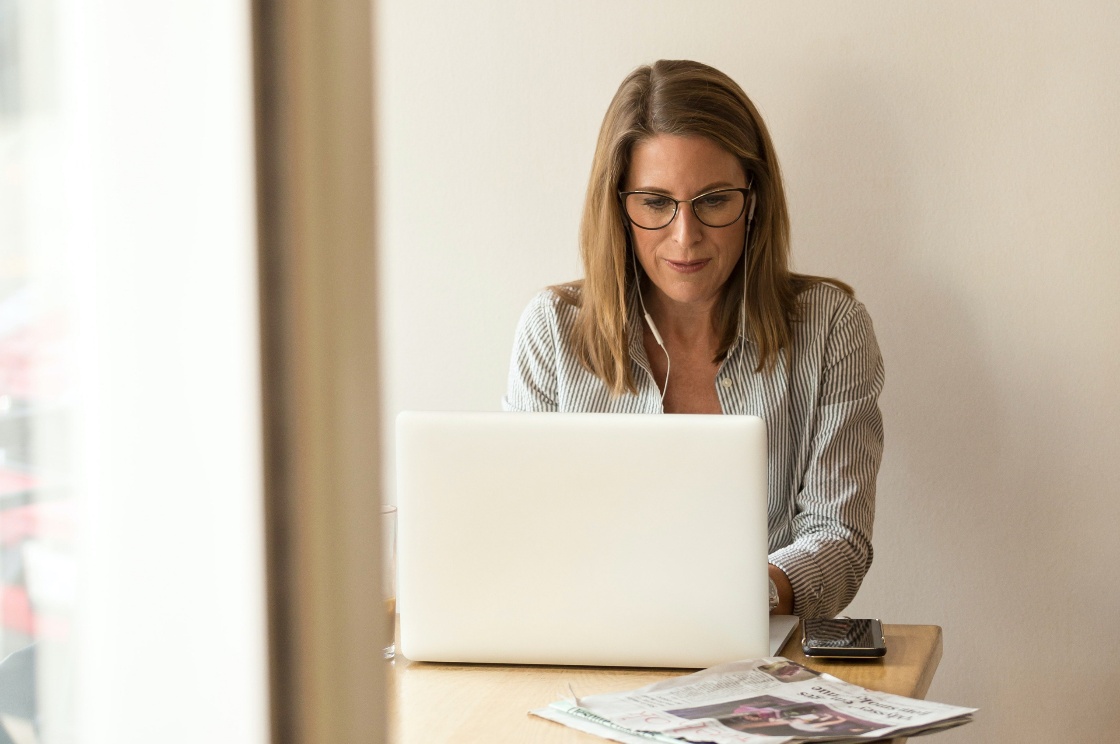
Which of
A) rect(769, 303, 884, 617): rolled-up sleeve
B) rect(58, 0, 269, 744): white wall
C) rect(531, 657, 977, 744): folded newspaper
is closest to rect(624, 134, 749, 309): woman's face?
rect(769, 303, 884, 617): rolled-up sleeve

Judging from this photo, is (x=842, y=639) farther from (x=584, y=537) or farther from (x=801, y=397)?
(x=801, y=397)

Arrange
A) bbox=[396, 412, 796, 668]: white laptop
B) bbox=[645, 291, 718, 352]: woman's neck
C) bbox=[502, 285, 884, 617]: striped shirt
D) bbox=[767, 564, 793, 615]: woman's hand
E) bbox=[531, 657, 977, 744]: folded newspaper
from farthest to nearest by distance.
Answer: bbox=[645, 291, 718, 352]: woman's neck
bbox=[502, 285, 884, 617]: striped shirt
bbox=[767, 564, 793, 615]: woman's hand
bbox=[396, 412, 796, 668]: white laptop
bbox=[531, 657, 977, 744]: folded newspaper

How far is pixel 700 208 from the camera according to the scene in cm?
172

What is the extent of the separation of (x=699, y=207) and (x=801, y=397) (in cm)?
34

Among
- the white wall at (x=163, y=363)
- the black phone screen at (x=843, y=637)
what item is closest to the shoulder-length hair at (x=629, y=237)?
the black phone screen at (x=843, y=637)

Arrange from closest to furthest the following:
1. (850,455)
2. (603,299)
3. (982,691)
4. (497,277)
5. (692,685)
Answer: (692,685)
(850,455)
(603,299)
(982,691)
(497,277)

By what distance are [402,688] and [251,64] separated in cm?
95

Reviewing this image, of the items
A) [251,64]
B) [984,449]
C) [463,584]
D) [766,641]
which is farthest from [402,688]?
[984,449]

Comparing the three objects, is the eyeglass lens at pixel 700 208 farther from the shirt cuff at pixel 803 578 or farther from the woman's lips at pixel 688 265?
the shirt cuff at pixel 803 578

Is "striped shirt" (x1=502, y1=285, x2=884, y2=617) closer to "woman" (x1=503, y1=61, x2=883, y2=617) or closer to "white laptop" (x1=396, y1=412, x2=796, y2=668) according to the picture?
"woman" (x1=503, y1=61, x2=883, y2=617)

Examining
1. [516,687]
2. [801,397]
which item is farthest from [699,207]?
[516,687]

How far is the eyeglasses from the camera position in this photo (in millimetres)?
1711

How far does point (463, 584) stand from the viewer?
1.14 m

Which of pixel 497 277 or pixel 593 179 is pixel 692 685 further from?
pixel 497 277
